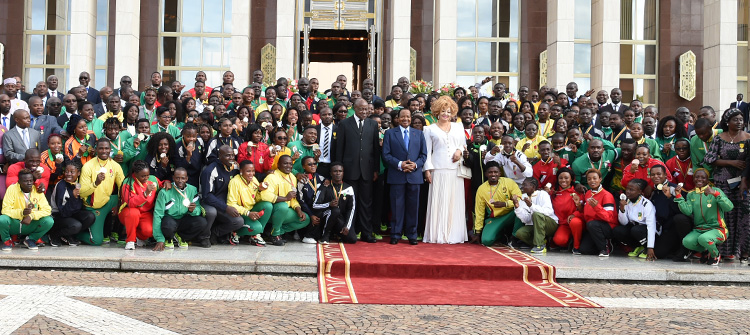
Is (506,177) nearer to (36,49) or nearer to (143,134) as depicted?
(143,134)

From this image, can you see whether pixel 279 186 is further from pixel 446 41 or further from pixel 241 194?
pixel 446 41

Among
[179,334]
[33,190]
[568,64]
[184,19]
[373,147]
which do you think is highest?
[184,19]

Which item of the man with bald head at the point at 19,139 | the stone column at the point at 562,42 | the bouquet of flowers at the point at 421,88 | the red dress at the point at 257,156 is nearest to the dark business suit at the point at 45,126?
the man with bald head at the point at 19,139

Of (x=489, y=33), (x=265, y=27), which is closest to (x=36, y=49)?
(x=265, y=27)

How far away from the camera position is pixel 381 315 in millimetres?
6461

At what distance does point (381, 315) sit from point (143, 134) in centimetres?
523

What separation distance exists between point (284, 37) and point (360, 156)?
10.5m

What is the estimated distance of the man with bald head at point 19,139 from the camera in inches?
384

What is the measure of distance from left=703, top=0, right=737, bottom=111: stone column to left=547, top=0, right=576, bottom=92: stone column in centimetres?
398

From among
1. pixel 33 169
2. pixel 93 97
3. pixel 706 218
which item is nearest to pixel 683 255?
pixel 706 218

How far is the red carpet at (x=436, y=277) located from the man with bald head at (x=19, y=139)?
4218mm

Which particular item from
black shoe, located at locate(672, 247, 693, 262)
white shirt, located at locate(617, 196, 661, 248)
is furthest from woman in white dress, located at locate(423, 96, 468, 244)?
black shoe, located at locate(672, 247, 693, 262)

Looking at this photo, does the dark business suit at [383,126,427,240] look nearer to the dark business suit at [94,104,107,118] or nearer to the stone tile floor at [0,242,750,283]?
the stone tile floor at [0,242,750,283]

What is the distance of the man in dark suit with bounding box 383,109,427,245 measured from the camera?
10.3m
